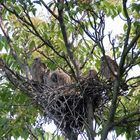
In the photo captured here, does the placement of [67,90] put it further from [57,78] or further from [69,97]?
[57,78]

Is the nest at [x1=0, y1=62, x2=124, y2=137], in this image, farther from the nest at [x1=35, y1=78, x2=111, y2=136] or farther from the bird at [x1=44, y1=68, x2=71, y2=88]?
the bird at [x1=44, y1=68, x2=71, y2=88]

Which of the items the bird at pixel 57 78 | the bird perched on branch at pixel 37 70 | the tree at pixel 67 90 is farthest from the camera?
the bird perched on branch at pixel 37 70

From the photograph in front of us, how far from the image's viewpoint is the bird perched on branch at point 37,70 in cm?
570

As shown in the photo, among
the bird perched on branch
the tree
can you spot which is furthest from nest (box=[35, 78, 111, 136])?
the bird perched on branch

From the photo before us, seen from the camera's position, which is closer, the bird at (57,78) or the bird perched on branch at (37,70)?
the bird at (57,78)

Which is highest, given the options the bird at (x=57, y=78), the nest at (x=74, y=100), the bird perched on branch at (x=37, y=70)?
the bird perched on branch at (x=37, y=70)

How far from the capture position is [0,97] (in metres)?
5.29

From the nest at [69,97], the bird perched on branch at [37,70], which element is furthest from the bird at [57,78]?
the nest at [69,97]

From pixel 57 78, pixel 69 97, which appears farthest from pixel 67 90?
pixel 57 78

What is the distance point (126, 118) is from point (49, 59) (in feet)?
4.72

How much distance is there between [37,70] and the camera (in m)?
5.77

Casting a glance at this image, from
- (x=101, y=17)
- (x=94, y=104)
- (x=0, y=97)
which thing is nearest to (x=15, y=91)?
(x=0, y=97)

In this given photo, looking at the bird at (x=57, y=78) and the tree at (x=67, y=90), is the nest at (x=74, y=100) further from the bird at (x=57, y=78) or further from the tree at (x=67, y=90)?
the bird at (x=57, y=78)

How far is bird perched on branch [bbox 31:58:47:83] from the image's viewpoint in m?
5.70
